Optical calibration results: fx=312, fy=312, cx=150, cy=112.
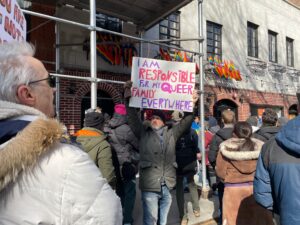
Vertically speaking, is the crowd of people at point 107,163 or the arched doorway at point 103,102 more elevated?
the arched doorway at point 103,102

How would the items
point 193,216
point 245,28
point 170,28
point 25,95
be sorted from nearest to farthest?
point 25,95 → point 193,216 → point 170,28 → point 245,28

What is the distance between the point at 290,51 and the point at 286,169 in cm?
1448

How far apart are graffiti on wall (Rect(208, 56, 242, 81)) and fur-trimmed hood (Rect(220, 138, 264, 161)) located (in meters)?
6.97

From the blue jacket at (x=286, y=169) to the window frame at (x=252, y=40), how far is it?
10895 millimetres

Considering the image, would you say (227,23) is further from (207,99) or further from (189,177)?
(189,177)

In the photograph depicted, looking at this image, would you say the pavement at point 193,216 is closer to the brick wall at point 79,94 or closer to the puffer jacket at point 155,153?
the puffer jacket at point 155,153

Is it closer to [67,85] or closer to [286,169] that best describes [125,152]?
[286,169]

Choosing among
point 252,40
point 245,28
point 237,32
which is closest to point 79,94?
point 237,32

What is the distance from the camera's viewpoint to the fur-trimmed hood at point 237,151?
3498mm

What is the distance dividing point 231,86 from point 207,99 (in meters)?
1.51

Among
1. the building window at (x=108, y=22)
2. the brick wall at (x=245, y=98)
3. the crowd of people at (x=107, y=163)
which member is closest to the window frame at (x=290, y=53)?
the brick wall at (x=245, y=98)

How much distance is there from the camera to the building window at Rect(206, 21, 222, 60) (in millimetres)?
10797

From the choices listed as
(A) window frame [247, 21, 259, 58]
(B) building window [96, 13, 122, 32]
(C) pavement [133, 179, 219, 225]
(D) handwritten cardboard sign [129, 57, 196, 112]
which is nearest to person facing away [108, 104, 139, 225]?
(D) handwritten cardboard sign [129, 57, 196, 112]

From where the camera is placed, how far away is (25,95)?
133cm
